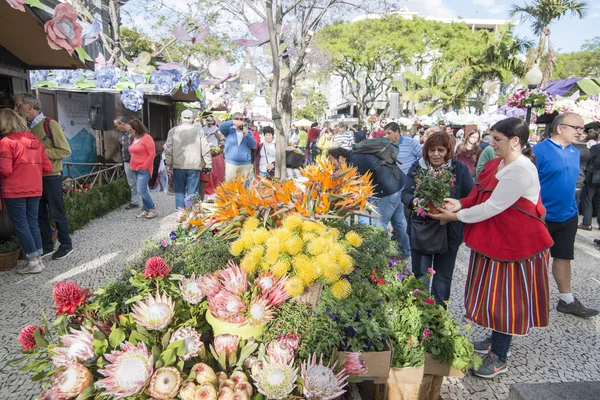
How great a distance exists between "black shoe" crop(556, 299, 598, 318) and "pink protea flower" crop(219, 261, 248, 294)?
134 inches

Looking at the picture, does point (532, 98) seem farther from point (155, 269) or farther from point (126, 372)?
point (126, 372)

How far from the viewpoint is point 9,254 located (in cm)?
435

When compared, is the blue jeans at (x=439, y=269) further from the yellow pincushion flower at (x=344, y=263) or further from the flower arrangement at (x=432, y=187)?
the yellow pincushion flower at (x=344, y=263)

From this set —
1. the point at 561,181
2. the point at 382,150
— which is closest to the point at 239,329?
the point at 561,181

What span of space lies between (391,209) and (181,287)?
127 inches

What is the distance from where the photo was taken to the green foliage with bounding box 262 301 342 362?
1768 mm

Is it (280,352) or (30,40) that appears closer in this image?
(280,352)

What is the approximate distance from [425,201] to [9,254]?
4454 mm

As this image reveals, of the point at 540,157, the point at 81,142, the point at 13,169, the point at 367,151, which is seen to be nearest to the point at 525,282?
the point at 540,157

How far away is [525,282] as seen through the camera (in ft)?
8.25

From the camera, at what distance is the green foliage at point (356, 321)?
1.90m

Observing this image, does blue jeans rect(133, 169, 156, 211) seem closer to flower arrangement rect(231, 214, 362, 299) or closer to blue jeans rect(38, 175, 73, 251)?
blue jeans rect(38, 175, 73, 251)

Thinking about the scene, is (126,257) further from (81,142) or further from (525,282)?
(81,142)

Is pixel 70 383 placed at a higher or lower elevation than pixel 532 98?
lower
